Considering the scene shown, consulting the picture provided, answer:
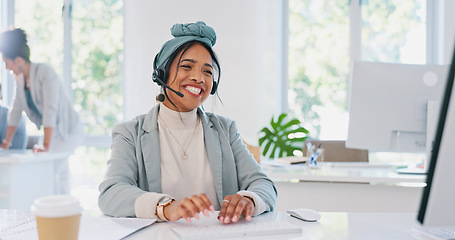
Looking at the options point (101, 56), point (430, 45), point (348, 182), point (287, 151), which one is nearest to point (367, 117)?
point (348, 182)

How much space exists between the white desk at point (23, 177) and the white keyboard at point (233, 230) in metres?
2.21

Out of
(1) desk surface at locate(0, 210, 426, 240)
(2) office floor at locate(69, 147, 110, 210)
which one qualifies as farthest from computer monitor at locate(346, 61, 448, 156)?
(2) office floor at locate(69, 147, 110, 210)

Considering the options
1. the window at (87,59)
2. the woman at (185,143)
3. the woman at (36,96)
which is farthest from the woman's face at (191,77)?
the window at (87,59)

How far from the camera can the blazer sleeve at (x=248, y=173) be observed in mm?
1450

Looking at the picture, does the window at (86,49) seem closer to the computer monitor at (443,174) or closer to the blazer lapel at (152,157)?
the blazer lapel at (152,157)

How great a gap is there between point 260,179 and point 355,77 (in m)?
0.97

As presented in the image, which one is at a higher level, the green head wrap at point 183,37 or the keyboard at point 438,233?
the green head wrap at point 183,37

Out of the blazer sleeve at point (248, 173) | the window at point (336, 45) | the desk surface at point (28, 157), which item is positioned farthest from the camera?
the window at point (336, 45)

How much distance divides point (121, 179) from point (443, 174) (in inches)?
36.6

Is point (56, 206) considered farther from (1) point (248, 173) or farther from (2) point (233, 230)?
(1) point (248, 173)

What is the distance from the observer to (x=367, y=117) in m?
2.26

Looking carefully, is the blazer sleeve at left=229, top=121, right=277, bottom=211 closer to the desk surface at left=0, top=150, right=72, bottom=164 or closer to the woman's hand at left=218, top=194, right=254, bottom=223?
the woman's hand at left=218, top=194, right=254, bottom=223

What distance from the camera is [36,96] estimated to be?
3592mm

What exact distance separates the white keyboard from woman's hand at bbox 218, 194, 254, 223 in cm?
2
